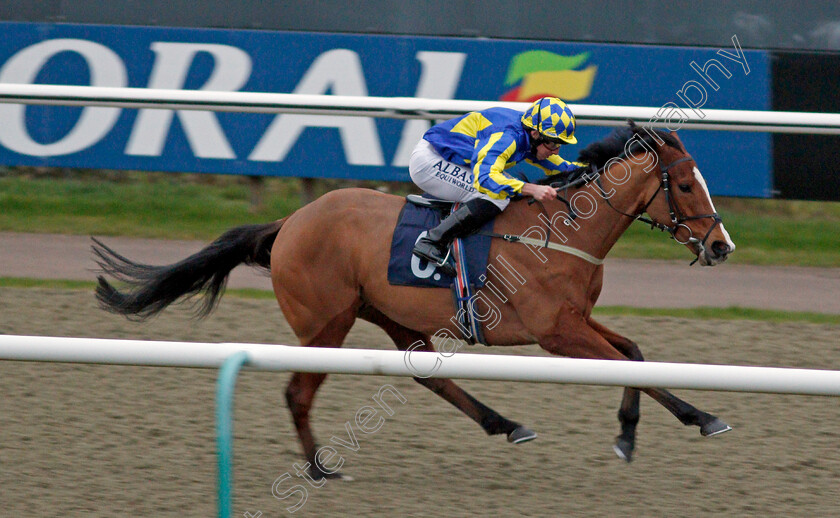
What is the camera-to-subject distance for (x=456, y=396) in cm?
409

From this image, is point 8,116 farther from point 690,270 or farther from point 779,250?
point 779,250

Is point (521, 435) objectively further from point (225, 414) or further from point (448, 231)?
point (225, 414)

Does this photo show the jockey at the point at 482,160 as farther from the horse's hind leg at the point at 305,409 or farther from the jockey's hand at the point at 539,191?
the horse's hind leg at the point at 305,409

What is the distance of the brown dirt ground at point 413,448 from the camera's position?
3.50 meters

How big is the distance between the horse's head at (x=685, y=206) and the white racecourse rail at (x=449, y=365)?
5.76ft

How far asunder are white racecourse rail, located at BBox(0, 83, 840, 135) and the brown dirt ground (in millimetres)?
1192

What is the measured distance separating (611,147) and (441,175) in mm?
701

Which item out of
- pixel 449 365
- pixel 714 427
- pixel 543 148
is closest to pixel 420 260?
pixel 543 148

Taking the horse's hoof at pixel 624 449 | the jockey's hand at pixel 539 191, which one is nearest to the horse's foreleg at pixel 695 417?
the horse's hoof at pixel 624 449

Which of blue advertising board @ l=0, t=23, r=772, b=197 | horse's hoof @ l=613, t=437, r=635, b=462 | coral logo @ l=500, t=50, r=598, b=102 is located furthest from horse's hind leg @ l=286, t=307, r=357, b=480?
coral logo @ l=500, t=50, r=598, b=102

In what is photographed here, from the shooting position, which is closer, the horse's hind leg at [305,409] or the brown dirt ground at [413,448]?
the brown dirt ground at [413,448]

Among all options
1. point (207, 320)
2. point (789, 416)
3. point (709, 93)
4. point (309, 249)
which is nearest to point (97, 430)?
point (309, 249)

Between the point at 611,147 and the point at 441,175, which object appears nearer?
the point at 611,147

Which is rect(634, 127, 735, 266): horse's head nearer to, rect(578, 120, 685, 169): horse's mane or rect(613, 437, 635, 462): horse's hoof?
rect(578, 120, 685, 169): horse's mane
